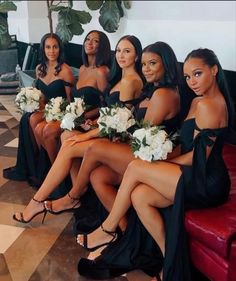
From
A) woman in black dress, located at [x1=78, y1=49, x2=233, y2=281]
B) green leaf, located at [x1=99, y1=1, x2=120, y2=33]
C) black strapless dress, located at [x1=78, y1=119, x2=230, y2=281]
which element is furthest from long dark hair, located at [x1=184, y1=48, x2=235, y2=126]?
green leaf, located at [x1=99, y1=1, x2=120, y2=33]

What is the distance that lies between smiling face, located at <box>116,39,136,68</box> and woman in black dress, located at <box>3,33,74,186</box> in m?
0.79

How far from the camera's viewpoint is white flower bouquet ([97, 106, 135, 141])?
223 centimetres

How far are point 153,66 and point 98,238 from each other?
1.02 m

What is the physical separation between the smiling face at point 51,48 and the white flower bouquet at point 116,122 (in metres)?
1.12

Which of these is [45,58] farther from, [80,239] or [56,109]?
[80,239]

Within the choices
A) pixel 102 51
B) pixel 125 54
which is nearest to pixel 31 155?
pixel 102 51

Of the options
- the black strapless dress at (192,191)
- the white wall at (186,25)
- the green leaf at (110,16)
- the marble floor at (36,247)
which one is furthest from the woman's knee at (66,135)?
the green leaf at (110,16)

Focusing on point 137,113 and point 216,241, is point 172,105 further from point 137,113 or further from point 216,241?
point 216,241

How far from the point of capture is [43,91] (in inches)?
129

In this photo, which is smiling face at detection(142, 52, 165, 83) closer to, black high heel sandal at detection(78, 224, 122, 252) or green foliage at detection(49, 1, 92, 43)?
black high heel sandal at detection(78, 224, 122, 252)

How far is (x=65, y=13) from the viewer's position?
4.24 meters

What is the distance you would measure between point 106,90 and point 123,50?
1.38ft

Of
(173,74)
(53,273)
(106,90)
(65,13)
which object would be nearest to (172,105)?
(173,74)

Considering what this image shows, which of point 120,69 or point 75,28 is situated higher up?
point 75,28
